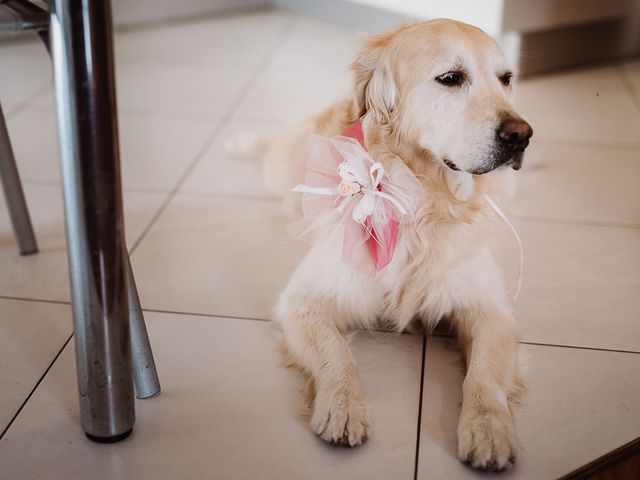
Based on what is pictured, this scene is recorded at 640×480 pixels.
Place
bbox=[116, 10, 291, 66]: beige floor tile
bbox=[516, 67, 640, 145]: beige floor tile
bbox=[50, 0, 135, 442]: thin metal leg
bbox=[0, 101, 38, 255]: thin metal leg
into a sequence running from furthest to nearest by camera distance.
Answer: bbox=[116, 10, 291, 66]: beige floor tile
bbox=[516, 67, 640, 145]: beige floor tile
bbox=[0, 101, 38, 255]: thin metal leg
bbox=[50, 0, 135, 442]: thin metal leg

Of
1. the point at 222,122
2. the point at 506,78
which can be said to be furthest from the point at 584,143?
the point at 222,122

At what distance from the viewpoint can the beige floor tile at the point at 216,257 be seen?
172cm

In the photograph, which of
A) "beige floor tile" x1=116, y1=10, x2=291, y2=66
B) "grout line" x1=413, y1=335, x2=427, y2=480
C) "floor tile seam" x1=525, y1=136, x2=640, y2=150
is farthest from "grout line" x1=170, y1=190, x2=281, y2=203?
"beige floor tile" x1=116, y1=10, x2=291, y2=66

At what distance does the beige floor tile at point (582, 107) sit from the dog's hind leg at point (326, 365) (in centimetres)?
160

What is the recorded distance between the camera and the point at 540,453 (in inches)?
48.9

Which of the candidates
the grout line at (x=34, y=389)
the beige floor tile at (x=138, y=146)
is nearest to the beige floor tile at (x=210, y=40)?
the beige floor tile at (x=138, y=146)

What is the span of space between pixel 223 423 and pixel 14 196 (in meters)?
0.87

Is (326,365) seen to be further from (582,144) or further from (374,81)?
(582,144)

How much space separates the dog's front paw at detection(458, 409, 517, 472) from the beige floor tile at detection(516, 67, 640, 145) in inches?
68.6

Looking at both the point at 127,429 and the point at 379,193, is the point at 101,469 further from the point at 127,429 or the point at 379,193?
the point at 379,193

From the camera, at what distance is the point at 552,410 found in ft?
4.45

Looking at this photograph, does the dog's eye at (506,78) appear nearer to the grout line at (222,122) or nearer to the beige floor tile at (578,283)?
the beige floor tile at (578,283)

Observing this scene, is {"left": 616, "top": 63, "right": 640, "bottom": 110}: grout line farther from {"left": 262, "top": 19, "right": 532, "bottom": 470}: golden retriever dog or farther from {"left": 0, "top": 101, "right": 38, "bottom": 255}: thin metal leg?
{"left": 0, "top": 101, "right": 38, "bottom": 255}: thin metal leg

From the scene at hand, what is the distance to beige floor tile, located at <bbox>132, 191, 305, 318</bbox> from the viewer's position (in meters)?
1.72
